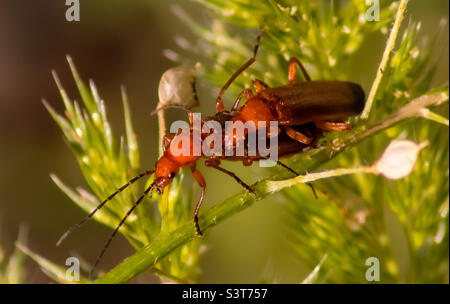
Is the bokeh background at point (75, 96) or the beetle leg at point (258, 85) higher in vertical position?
the bokeh background at point (75, 96)

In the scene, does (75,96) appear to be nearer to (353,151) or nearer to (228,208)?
(353,151)

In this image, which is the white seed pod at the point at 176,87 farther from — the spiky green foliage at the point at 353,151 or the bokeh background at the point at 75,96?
the bokeh background at the point at 75,96

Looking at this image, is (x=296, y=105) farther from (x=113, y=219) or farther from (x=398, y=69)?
(x=113, y=219)

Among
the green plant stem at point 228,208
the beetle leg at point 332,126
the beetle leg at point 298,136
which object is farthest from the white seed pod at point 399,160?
the beetle leg at point 298,136

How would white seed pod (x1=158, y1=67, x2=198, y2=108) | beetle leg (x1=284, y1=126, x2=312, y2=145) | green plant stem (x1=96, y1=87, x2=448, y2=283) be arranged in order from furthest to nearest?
1. beetle leg (x1=284, y1=126, x2=312, y2=145)
2. white seed pod (x1=158, y1=67, x2=198, y2=108)
3. green plant stem (x1=96, y1=87, x2=448, y2=283)

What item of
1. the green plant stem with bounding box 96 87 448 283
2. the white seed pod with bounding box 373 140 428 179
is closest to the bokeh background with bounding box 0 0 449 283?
the green plant stem with bounding box 96 87 448 283

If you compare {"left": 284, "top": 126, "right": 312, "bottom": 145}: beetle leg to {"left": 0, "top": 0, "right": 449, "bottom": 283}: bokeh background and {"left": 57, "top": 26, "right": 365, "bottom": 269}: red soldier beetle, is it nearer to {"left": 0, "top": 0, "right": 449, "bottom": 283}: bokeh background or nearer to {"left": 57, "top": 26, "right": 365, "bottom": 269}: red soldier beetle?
{"left": 57, "top": 26, "right": 365, "bottom": 269}: red soldier beetle
